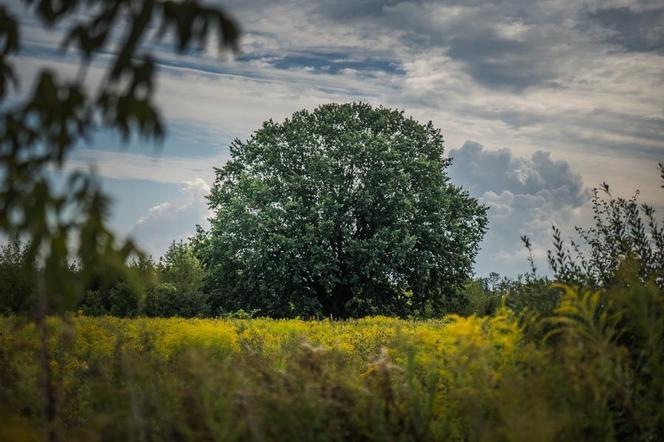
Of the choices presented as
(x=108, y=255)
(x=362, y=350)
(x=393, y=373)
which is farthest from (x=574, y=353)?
(x=362, y=350)

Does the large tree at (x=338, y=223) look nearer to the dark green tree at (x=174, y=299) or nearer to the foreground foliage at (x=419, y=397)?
the dark green tree at (x=174, y=299)

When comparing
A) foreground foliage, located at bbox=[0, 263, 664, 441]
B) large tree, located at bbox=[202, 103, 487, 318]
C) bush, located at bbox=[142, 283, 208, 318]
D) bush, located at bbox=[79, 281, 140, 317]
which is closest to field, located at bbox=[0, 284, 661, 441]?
foreground foliage, located at bbox=[0, 263, 664, 441]

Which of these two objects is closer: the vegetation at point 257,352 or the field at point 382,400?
the vegetation at point 257,352

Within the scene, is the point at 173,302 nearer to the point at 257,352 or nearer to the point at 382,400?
the point at 257,352

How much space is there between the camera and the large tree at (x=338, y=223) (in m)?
24.7

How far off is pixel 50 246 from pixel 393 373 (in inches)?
149

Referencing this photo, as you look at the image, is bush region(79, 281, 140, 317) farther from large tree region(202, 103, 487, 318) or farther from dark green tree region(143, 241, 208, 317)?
large tree region(202, 103, 487, 318)

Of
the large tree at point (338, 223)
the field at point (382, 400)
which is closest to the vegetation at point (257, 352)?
the field at point (382, 400)

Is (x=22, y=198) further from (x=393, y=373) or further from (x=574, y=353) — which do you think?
(x=393, y=373)

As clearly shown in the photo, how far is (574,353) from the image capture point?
389cm

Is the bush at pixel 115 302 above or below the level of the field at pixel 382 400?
below

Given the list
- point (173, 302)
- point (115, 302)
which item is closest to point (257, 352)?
point (115, 302)

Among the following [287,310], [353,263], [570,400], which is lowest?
[287,310]

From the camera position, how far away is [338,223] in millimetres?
25703
